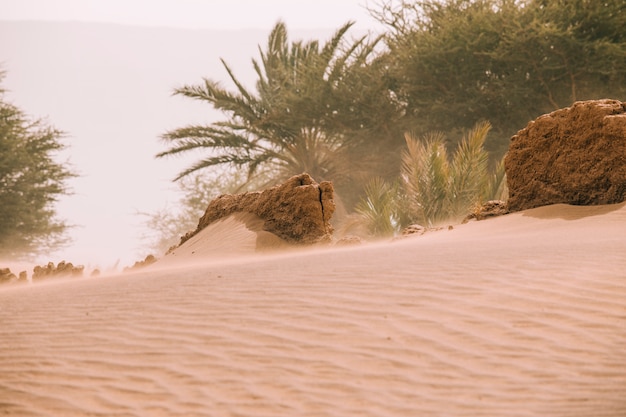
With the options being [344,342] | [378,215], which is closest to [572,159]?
[344,342]

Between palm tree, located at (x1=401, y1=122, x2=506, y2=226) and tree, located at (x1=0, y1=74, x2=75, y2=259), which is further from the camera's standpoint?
tree, located at (x1=0, y1=74, x2=75, y2=259)

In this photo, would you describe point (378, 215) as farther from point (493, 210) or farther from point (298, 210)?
point (493, 210)

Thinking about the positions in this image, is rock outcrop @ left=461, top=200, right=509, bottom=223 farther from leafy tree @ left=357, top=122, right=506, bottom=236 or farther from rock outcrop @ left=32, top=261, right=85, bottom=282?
rock outcrop @ left=32, top=261, right=85, bottom=282

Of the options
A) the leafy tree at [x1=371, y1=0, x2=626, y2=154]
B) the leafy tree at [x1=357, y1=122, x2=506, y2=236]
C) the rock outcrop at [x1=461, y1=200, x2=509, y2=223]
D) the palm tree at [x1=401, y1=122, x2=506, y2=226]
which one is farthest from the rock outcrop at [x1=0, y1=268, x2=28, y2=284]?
the leafy tree at [x1=371, y1=0, x2=626, y2=154]

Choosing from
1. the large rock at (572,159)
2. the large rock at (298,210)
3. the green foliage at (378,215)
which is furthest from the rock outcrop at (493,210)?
the green foliage at (378,215)

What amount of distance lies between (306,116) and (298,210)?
13.4 m

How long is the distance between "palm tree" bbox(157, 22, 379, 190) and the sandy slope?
16.8 m

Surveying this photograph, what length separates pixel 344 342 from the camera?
4637mm

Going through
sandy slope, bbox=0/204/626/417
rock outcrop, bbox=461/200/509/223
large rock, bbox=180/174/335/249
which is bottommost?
sandy slope, bbox=0/204/626/417

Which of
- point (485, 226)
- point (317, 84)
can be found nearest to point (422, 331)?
point (485, 226)

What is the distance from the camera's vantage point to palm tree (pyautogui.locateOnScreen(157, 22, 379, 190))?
913 inches

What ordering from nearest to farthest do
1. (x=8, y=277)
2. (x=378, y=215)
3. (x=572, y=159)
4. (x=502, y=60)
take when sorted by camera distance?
(x=572, y=159) → (x=8, y=277) → (x=378, y=215) → (x=502, y=60)

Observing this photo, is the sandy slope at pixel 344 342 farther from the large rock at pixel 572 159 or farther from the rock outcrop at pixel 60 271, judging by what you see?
the rock outcrop at pixel 60 271

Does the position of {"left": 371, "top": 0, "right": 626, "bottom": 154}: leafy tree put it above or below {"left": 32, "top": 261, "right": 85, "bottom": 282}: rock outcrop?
above
